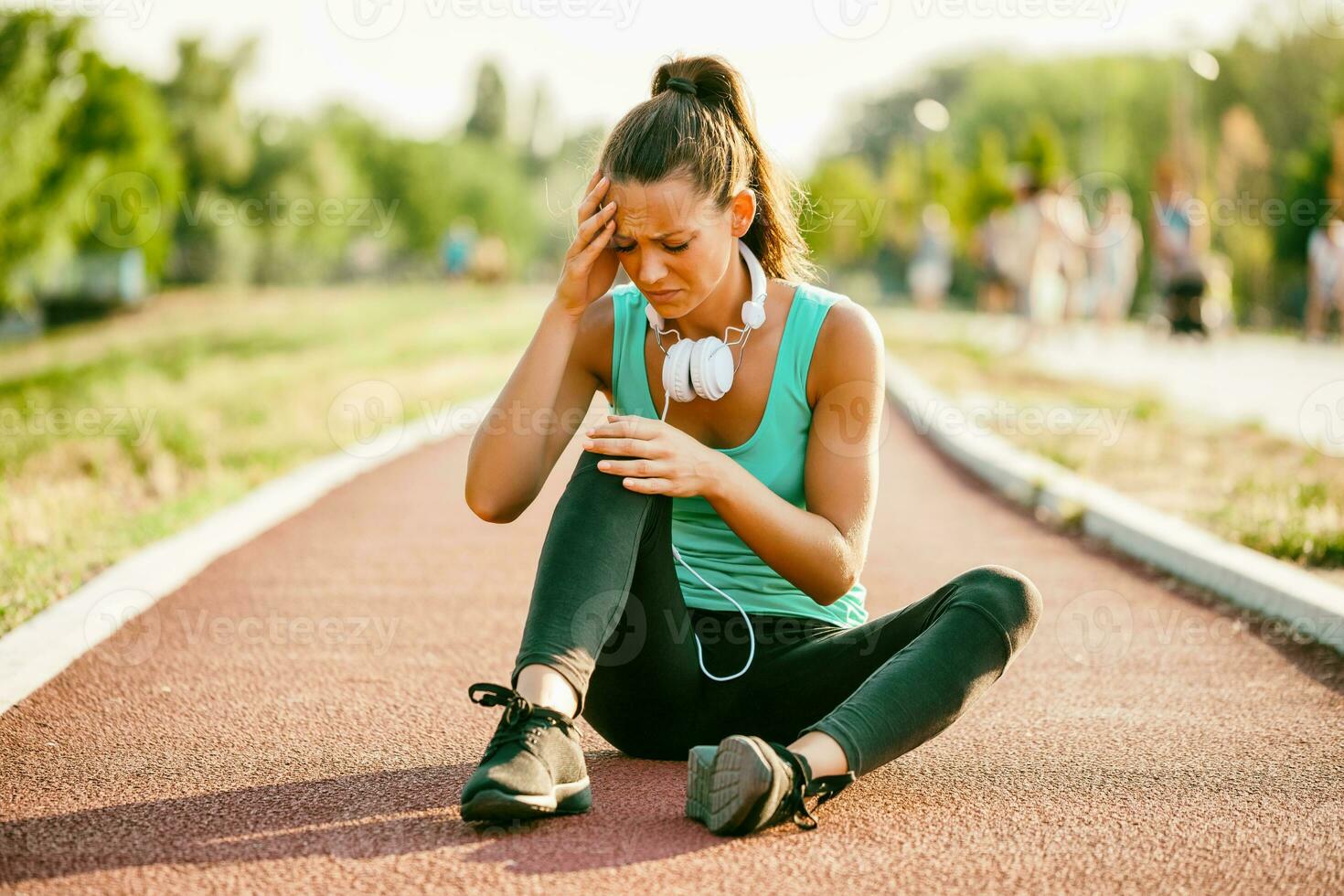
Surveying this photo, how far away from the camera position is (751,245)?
3828mm

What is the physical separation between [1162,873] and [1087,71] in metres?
72.1

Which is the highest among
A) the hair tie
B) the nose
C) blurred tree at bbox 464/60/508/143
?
blurred tree at bbox 464/60/508/143

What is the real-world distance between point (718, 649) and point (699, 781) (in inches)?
18.4

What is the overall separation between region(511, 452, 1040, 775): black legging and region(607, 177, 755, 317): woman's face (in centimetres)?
47

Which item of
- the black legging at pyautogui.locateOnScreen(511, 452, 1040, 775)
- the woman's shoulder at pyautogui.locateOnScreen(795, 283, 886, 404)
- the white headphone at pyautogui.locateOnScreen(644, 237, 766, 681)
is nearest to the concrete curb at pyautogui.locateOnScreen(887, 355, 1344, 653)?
the black legging at pyautogui.locateOnScreen(511, 452, 1040, 775)

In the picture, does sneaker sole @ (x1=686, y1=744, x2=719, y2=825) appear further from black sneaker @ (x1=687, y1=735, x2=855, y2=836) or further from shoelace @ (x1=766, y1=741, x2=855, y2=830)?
shoelace @ (x1=766, y1=741, x2=855, y2=830)

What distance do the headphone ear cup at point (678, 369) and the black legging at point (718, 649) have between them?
0.29 metres

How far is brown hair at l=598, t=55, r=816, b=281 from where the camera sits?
343 cm

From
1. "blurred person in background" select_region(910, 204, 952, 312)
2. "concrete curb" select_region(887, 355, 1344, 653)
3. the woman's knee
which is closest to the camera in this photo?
the woman's knee

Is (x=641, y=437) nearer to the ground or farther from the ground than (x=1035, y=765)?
farther from the ground

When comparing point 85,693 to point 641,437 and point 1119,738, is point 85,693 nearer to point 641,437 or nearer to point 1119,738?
point 641,437

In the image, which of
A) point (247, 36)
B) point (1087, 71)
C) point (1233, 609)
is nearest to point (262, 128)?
Result: point (247, 36)

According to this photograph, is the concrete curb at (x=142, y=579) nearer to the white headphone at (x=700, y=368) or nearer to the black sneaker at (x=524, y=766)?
the black sneaker at (x=524, y=766)

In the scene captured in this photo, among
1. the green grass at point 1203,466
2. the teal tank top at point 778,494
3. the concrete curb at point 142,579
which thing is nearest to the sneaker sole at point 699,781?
the teal tank top at point 778,494
